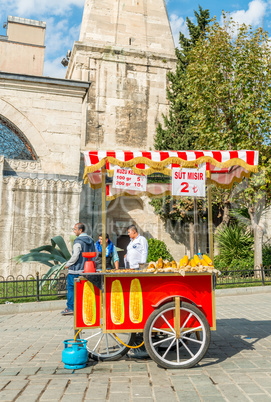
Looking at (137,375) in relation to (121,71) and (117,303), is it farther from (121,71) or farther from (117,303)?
(121,71)

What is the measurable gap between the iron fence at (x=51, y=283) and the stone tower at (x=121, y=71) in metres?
11.2

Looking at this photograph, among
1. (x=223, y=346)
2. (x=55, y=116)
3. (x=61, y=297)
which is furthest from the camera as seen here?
(x=55, y=116)

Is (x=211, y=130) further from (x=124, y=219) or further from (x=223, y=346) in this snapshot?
(x=223, y=346)

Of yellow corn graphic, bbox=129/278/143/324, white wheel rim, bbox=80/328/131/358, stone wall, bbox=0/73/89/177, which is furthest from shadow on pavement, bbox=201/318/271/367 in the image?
stone wall, bbox=0/73/89/177

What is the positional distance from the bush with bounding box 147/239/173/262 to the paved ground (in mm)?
12629

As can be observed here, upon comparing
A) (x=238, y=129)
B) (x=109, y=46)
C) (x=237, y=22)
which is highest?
(x=109, y=46)

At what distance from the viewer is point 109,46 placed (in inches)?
917

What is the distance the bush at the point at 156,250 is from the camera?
20.1m

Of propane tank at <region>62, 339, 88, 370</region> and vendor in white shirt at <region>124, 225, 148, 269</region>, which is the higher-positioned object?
vendor in white shirt at <region>124, 225, 148, 269</region>

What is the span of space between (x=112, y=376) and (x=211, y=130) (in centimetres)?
1389

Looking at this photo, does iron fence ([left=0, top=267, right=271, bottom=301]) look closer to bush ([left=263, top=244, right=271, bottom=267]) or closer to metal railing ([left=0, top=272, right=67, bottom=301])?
metal railing ([left=0, top=272, right=67, bottom=301])

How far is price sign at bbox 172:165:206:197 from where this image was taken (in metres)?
5.82

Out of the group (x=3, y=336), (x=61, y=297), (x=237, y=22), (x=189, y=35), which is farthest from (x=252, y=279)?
(x=189, y=35)

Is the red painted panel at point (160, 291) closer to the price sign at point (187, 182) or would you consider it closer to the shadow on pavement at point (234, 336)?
the shadow on pavement at point (234, 336)
